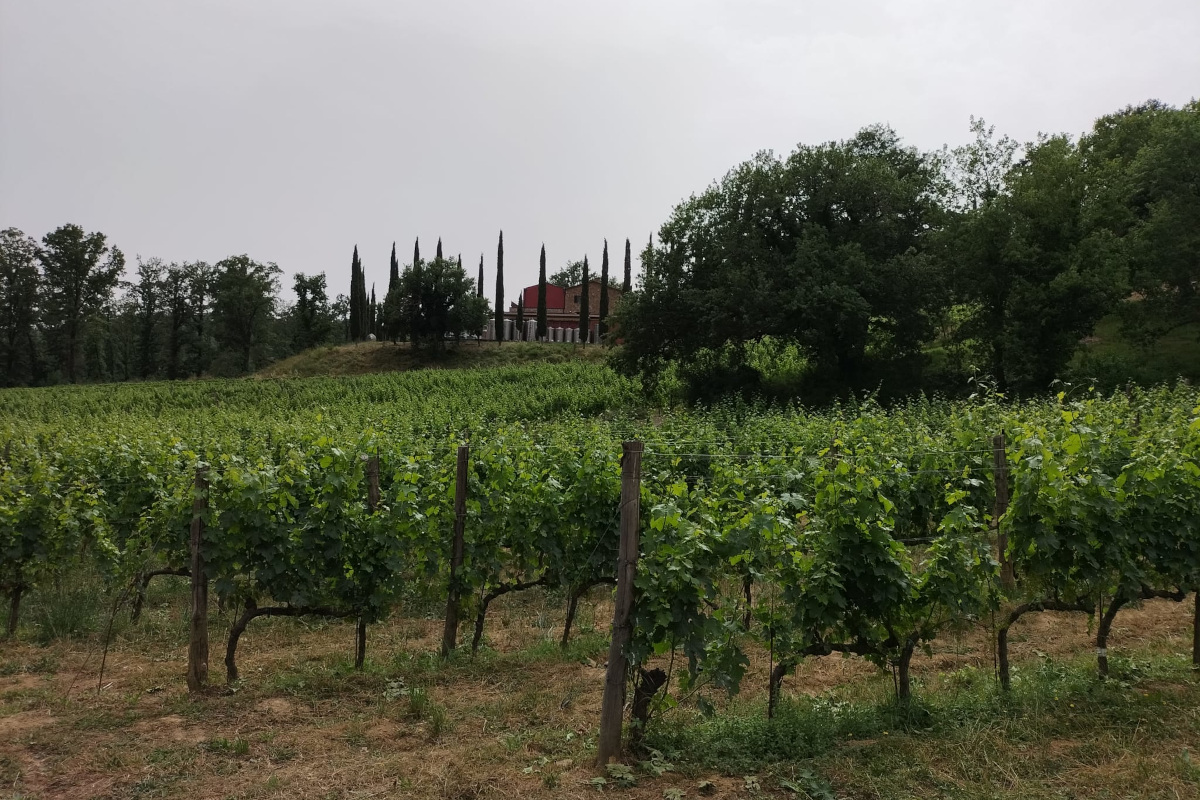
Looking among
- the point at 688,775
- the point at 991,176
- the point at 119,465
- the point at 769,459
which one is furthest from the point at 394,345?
the point at 688,775

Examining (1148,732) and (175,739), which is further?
(175,739)

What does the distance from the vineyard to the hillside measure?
38305mm

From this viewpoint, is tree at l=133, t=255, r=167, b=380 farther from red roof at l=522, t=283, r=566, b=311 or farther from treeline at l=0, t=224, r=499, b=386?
A: red roof at l=522, t=283, r=566, b=311

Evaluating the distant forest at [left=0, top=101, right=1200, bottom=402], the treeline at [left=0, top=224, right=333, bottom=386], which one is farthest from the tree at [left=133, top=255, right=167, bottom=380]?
the distant forest at [left=0, top=101, right=1200, bottom=402]

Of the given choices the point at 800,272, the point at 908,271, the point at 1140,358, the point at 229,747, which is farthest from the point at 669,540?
the point at 1140,358

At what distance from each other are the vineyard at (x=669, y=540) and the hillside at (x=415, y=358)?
38.3m

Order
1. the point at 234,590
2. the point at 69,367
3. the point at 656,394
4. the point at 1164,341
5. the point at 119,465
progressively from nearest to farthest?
the point at 234,590 → the point at 119,465 → the point at 1164,341 → the point at 656,394 → the point at 69,367

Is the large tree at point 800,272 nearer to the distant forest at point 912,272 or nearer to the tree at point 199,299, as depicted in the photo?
the distant forest at point 912,272

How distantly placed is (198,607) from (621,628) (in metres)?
3.97

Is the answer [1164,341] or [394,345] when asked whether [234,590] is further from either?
[394,345]

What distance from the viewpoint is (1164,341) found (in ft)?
100.0

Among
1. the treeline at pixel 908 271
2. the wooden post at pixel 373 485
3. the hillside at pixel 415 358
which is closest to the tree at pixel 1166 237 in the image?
the treeline at pixel 908 271

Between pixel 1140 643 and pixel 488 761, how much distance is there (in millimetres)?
6023

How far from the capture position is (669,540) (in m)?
4.88
